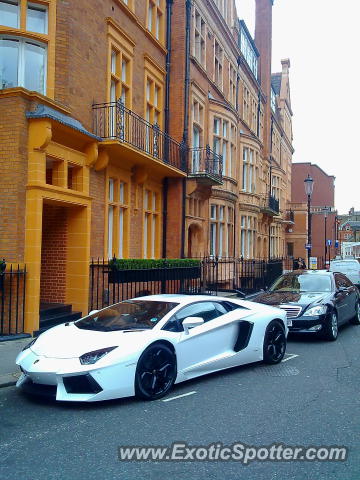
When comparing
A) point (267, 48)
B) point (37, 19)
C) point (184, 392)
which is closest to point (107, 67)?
point (37, 19)

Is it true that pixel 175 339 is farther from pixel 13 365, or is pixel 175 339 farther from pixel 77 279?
pixel 77 279

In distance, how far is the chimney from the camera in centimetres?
3250

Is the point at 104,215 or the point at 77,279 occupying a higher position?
the point at 104,215

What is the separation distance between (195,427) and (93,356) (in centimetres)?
142

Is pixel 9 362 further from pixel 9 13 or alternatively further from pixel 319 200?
pixel 319 200

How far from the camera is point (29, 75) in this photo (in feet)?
34.0

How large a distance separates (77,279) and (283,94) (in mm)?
36816

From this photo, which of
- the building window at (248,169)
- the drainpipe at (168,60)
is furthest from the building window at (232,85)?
the drainpipe at (168,60)

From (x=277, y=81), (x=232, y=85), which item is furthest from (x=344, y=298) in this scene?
(x=277, y=81)

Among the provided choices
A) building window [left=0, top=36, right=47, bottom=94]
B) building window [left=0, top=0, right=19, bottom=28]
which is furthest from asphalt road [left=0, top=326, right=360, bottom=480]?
building window [left=0, top=0, right=19, bottom=28]

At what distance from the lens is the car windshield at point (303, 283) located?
1100cm

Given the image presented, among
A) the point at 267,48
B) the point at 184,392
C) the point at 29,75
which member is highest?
the point at 267,48

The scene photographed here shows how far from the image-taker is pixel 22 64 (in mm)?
10195

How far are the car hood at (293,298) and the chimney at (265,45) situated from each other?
23428 millimetres
